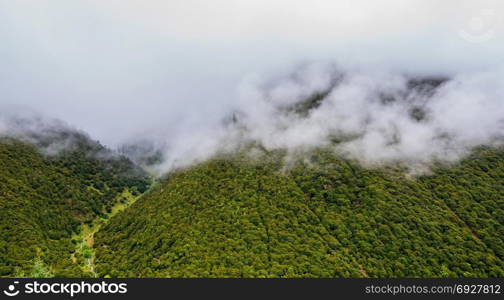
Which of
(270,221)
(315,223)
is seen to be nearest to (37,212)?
(270,221)

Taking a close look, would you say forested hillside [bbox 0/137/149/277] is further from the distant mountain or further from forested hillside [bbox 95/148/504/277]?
forested hillside [bbox 95/148/504/277]

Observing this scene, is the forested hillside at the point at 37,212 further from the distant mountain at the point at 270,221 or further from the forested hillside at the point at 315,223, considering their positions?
the forested hillside at the point at 315,223

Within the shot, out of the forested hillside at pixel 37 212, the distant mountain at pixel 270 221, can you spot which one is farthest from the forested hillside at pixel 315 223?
the forested hillside at pixel 37 212

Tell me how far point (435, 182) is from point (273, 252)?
8136cm

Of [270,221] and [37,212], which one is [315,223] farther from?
[37,212]

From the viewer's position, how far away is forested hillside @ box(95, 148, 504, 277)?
371 feet

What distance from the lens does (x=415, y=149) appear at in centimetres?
18150

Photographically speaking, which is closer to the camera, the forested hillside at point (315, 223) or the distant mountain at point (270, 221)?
the forested hillside at point (315, 223)

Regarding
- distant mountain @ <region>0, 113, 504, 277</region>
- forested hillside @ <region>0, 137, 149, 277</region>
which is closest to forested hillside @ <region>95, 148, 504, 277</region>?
distant mountain @ <region>0, 113, 504, 277</region>

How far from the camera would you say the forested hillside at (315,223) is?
113062 millimetres

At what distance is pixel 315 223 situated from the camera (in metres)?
137

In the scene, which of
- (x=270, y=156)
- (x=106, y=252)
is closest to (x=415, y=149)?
(x=270, y=156)

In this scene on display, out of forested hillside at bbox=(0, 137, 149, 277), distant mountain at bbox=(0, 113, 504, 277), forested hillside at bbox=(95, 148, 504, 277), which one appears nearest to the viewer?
forested hillside at bbox=(95, 148, 504, 277)

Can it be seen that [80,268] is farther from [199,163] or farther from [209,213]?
[199,163]
